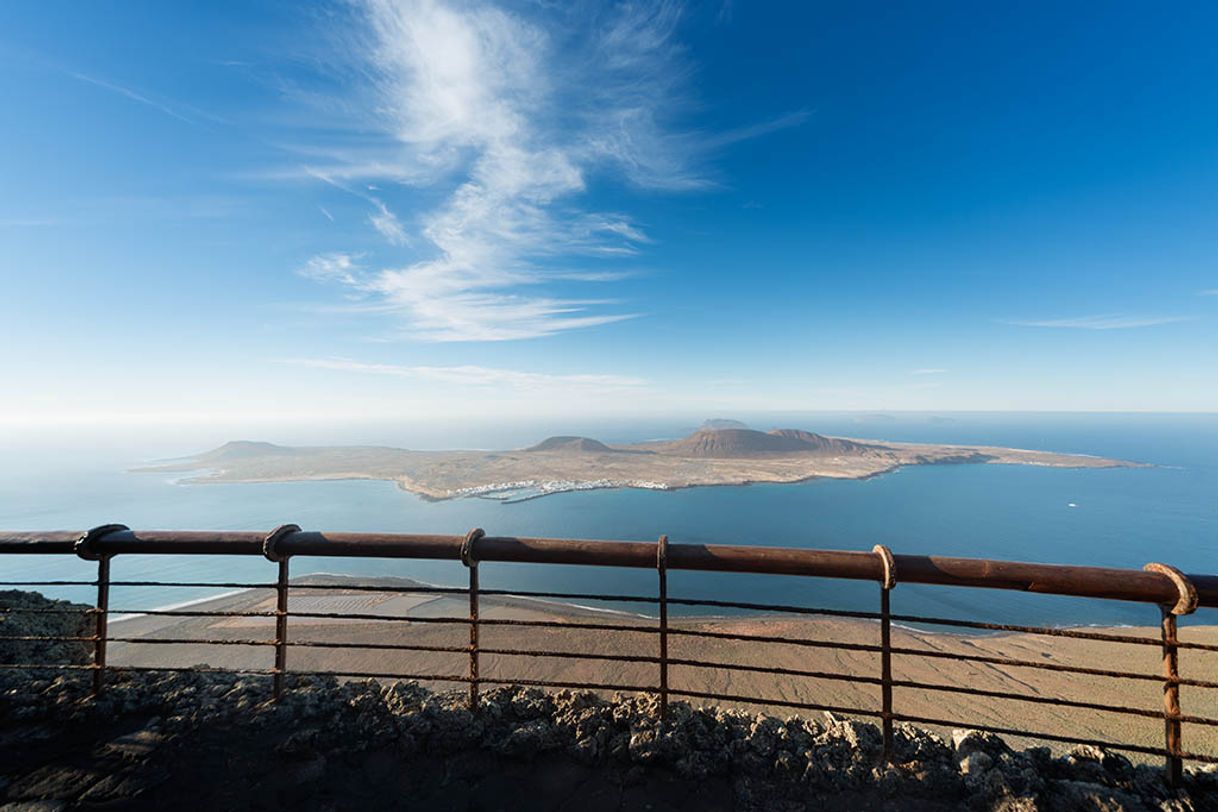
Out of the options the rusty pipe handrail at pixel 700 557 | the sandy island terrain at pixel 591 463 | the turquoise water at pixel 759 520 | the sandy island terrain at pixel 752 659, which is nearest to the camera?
the rusty pipe handrail at pixel 700 557

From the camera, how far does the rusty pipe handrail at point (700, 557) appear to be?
92.6 inches

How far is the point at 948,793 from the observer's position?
2488mm

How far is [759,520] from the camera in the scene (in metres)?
52.6

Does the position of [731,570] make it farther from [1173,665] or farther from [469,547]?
[1173,665]

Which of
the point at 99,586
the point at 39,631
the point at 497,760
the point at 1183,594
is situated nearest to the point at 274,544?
the point at 99,586

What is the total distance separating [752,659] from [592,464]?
2904 inches

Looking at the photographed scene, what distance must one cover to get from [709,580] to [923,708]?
58.0 feet

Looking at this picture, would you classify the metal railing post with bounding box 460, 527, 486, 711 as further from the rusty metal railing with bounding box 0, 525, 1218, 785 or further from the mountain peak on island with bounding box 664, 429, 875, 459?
the mountain peak on island with bounding box 664, 429, 875, 459

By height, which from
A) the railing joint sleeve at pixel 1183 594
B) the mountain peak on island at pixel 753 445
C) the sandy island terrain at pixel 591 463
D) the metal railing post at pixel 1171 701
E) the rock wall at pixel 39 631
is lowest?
the sandy island terrain at pixel 591 463

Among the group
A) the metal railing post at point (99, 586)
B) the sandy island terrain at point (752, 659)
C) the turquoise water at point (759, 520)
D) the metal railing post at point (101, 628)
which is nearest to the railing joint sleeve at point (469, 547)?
the metal railing post at point (99, 586)

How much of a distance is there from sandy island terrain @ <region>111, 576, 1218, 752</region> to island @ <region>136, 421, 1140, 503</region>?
3750 centimetres

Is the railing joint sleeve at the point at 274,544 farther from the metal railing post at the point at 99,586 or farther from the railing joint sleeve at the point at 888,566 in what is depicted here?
the railing joint sleeve at the point at 888,566

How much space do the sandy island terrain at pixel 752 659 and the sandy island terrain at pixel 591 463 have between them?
123 feet

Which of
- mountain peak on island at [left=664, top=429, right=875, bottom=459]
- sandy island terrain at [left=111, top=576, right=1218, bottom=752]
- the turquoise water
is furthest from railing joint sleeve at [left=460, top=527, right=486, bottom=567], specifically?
mountain peak on island at [left=664, top=429, right=875, bottom=459]
